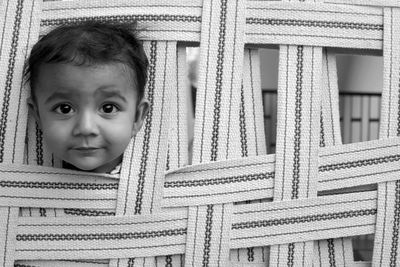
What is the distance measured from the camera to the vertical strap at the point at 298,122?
2.06ft

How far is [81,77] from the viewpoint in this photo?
58cm

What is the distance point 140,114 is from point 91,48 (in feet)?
0.28

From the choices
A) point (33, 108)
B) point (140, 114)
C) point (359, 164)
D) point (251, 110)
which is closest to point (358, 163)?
point (359, 164)

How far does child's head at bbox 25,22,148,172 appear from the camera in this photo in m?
0.59

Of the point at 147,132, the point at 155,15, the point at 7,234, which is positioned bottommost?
the point at 7,234

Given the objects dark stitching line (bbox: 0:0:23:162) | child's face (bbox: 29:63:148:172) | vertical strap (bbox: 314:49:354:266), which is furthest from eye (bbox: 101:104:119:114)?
vertical strap (bbox: 314:49:354:266)

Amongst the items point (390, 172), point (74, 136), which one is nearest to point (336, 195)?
point (390, 172)

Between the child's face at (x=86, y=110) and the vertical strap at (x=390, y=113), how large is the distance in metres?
0.26

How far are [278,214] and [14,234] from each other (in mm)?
268

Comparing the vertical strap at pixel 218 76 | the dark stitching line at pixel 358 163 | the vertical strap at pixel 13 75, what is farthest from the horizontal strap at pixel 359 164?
the vertical strap at pixel 13 75

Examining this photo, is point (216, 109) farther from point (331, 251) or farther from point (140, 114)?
point (331, 251)

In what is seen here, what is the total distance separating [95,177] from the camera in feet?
2.08

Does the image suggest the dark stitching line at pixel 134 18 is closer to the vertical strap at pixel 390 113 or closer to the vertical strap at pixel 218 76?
the vertical strap at pixel 218 76

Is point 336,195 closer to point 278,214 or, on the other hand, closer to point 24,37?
point 278,214
